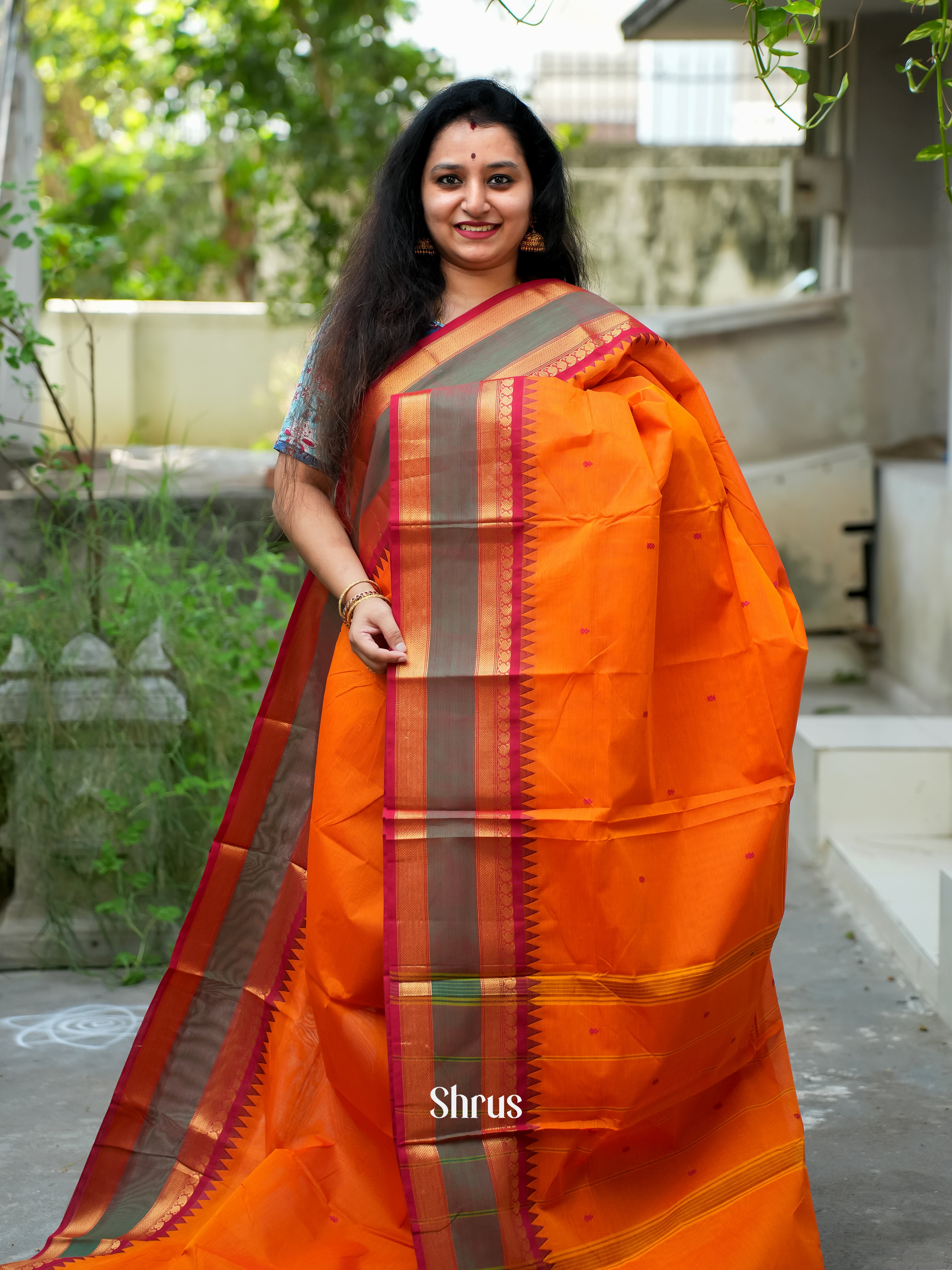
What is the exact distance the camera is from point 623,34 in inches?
279

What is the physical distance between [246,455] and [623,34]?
124 inches

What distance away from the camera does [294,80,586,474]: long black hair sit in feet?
6.40

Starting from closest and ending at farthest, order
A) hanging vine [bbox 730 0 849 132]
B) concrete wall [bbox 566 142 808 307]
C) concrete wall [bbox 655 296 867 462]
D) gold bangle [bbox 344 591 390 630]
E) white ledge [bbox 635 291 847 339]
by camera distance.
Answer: hanging vine [bbox 730 0 849 132] < gold bangle [bbox 344 591 390 630] < white ledge [bbox 635 291 847 339] < concrete wall [bbox 655 296 867 462] < concrete wall [bbox 566 142 808 307]

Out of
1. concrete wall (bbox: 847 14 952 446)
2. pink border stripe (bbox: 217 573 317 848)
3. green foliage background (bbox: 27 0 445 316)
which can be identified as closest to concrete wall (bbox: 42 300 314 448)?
green foliage background (bbox: 27 0 445 316)

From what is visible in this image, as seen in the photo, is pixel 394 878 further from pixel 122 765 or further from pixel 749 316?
pixel 749 316

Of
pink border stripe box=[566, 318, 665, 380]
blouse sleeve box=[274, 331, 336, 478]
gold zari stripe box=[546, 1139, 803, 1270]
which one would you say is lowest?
gold zari stripe box=[546, 1139, 803, 1270]

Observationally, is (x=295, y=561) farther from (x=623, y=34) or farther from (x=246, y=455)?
(x=623, y=34)

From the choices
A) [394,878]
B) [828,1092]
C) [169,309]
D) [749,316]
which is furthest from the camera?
[169,309]

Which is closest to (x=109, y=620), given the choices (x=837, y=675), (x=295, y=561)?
(x=295, y=561)

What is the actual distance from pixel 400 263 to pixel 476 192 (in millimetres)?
151

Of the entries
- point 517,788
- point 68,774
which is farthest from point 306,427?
point 68,774

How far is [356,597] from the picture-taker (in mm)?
1884

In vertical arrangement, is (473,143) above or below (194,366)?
below

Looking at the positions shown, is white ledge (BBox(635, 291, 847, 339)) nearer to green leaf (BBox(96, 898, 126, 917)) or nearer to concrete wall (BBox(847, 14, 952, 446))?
concrete wall (BBox(847, 14, 952, 446))
